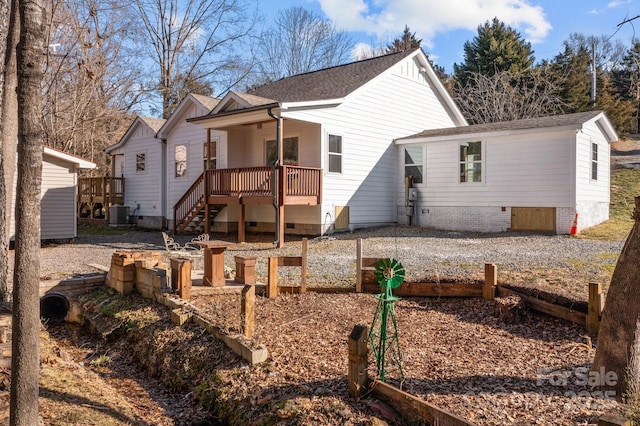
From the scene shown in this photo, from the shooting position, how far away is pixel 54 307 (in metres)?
7.26

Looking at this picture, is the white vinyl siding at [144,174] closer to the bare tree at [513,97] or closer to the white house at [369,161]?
the white house at [369,161]

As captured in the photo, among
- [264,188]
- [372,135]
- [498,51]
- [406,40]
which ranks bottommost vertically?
[264,188]

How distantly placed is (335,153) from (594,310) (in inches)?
438

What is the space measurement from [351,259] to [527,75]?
79.0 ft

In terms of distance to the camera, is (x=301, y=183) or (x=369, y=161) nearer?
(x=301, y=183)

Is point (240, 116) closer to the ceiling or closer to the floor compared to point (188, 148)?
closer to the ceiling

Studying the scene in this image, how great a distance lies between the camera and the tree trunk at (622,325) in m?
3.58

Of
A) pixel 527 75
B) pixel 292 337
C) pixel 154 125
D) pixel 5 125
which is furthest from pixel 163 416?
pixel 527 75

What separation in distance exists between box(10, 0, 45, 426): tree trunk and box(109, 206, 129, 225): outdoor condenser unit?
62.6ft

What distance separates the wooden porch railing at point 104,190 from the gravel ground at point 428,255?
18.0 ft

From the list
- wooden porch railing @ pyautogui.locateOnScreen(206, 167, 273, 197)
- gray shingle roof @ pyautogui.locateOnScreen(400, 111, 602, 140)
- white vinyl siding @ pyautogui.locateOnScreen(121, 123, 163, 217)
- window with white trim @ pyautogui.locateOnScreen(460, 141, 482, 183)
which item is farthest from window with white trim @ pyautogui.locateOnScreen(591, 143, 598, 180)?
white vinyl siding @ pyautogui.locateOnScreen(121, 123, 163, 217)

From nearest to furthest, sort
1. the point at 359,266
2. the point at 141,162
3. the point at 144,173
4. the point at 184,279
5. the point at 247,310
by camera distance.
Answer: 1. the point at 247,310
2. the point at 184,279
3. the point at 359,266
4. the point at 144,173
5. the point at 141,162

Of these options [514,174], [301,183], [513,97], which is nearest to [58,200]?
[301,183]

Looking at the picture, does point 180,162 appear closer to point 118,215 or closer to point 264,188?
point 118,215
